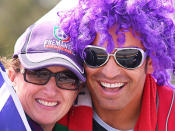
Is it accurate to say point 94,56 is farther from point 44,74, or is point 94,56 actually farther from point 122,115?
point 122,115

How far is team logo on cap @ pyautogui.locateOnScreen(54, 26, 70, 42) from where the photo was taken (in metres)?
2.95

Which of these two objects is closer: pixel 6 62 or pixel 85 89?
pixel 6 62

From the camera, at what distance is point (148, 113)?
3.21 m

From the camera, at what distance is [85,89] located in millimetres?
3365

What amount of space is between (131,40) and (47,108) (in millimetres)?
1025

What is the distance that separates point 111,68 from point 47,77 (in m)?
0.61

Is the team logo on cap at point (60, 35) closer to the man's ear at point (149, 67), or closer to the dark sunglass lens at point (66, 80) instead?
the dark sunglass lens at point (66, 80)

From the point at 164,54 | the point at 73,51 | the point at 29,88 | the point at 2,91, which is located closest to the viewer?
the point at 2,91

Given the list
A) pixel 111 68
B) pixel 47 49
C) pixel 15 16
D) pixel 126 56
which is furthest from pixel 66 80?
pixel 15 16

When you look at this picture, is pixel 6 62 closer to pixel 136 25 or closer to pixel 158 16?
pixel 136 25

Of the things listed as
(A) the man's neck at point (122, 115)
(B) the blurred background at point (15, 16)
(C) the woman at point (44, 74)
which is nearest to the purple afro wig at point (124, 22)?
(C) the woman at point (44, 74)

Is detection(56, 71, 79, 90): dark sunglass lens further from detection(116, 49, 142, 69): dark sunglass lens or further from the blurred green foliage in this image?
the blurred green foliage

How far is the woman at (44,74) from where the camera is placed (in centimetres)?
276

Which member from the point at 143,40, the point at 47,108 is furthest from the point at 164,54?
the point at 47,108
